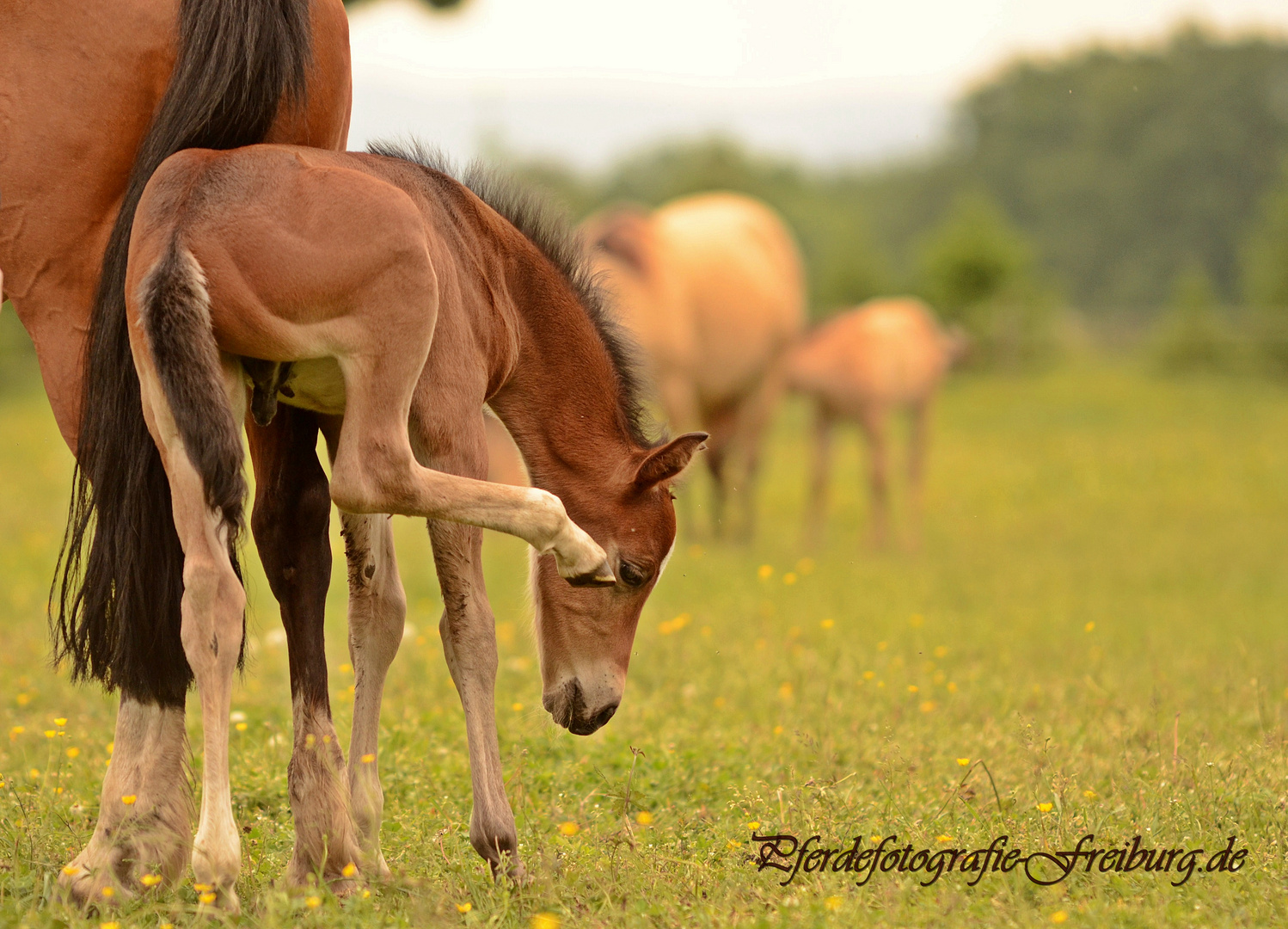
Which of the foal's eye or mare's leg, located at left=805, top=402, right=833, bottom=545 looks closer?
the foal's eye

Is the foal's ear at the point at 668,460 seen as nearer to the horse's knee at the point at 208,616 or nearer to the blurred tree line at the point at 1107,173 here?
the horse's knee at the point at 208,616

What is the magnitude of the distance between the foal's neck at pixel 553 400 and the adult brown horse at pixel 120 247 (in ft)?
2.52

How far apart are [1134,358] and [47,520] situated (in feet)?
78.8

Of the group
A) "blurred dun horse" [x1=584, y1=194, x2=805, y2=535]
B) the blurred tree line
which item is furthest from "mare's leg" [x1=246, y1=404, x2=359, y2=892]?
the blurred tree line

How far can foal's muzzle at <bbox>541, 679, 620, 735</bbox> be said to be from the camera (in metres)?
3.53

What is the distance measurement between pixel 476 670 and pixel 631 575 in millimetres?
544

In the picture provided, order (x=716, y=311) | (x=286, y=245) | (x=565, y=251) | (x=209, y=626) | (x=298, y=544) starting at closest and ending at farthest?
(x=209, y=626) → (x=286, y=245) → (x=298, y=544) → (x=565, y=251) → (x=716, y=311)

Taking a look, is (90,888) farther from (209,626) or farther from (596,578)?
(596,578)

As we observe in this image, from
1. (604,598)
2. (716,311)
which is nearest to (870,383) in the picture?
(716,311)

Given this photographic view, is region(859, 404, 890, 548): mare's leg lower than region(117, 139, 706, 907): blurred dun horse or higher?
lower

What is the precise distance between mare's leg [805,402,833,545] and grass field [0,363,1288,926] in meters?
0.62

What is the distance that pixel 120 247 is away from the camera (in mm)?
3000

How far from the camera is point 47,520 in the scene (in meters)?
10.6

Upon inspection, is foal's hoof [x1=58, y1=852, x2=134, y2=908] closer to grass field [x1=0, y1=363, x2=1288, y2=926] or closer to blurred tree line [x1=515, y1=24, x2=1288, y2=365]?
grass field [x1=0, y1=363, x2=1288, y2=926]
